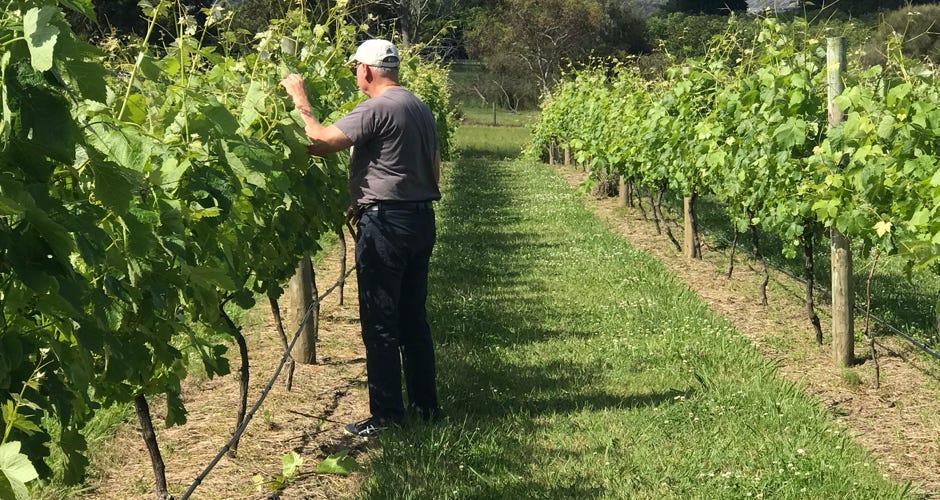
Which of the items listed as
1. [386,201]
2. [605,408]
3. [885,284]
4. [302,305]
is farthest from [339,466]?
[885,284]

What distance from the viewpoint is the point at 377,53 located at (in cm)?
465

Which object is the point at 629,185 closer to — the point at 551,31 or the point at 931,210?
the point at 931,210

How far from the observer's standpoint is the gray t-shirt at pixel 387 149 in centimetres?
455

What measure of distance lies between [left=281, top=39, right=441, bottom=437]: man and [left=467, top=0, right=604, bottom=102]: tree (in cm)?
3995

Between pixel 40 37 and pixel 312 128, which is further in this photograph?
pixel 312 128

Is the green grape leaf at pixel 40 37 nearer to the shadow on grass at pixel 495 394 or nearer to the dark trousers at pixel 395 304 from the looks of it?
the shadow on grass at pixel 495 394

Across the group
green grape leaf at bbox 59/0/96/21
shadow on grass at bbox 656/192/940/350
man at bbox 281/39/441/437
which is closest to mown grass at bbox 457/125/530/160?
shadow on grass at bbox 656/192/940/350

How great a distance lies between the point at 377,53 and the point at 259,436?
6.19 feet

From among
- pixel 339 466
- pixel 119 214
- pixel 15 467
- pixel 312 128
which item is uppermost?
pixel 312 128

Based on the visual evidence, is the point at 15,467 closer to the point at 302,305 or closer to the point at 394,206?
the point at 394,206

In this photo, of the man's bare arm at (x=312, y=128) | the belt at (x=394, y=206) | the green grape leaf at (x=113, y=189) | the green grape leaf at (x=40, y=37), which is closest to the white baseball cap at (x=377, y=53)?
the man's bare arm at (x=312, y=128)

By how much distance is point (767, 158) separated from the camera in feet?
21.7

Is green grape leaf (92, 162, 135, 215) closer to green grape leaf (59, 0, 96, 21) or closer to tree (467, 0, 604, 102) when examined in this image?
green grape leaf (59, 0, 96, 21)

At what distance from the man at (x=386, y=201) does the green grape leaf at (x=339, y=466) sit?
0.44m
